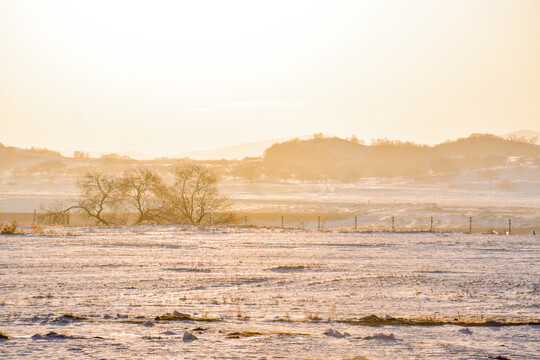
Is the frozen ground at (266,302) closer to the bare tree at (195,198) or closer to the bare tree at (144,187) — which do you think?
the bare tree at (195,198)

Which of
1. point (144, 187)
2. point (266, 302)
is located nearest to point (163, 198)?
point (144, 187)

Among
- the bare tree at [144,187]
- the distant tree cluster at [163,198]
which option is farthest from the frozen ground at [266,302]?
the bare tree at [144,187]

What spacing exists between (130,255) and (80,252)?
245 cm

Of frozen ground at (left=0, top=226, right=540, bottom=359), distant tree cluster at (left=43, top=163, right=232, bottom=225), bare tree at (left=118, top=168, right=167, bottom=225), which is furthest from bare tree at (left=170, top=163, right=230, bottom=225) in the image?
frozen ground at (left=0, top=226, right=540, bottom=359)

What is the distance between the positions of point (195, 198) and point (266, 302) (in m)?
41.0

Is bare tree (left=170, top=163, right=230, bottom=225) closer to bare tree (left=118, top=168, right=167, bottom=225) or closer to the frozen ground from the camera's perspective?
bare tree (left=118, top=168, right=167, bottom=225)

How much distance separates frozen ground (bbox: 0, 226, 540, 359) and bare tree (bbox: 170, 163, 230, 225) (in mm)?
24618

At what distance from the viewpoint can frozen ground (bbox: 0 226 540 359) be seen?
929 cm

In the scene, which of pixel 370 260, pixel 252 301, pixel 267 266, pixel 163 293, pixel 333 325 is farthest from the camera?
pixel 370 260

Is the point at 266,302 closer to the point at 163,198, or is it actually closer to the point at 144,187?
the point at 163,198

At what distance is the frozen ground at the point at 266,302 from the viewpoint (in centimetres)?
929

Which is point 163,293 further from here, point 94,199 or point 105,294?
point 94,199

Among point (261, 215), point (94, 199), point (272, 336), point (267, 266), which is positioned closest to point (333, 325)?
point (272, 336)

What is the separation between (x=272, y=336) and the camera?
32.5ft
